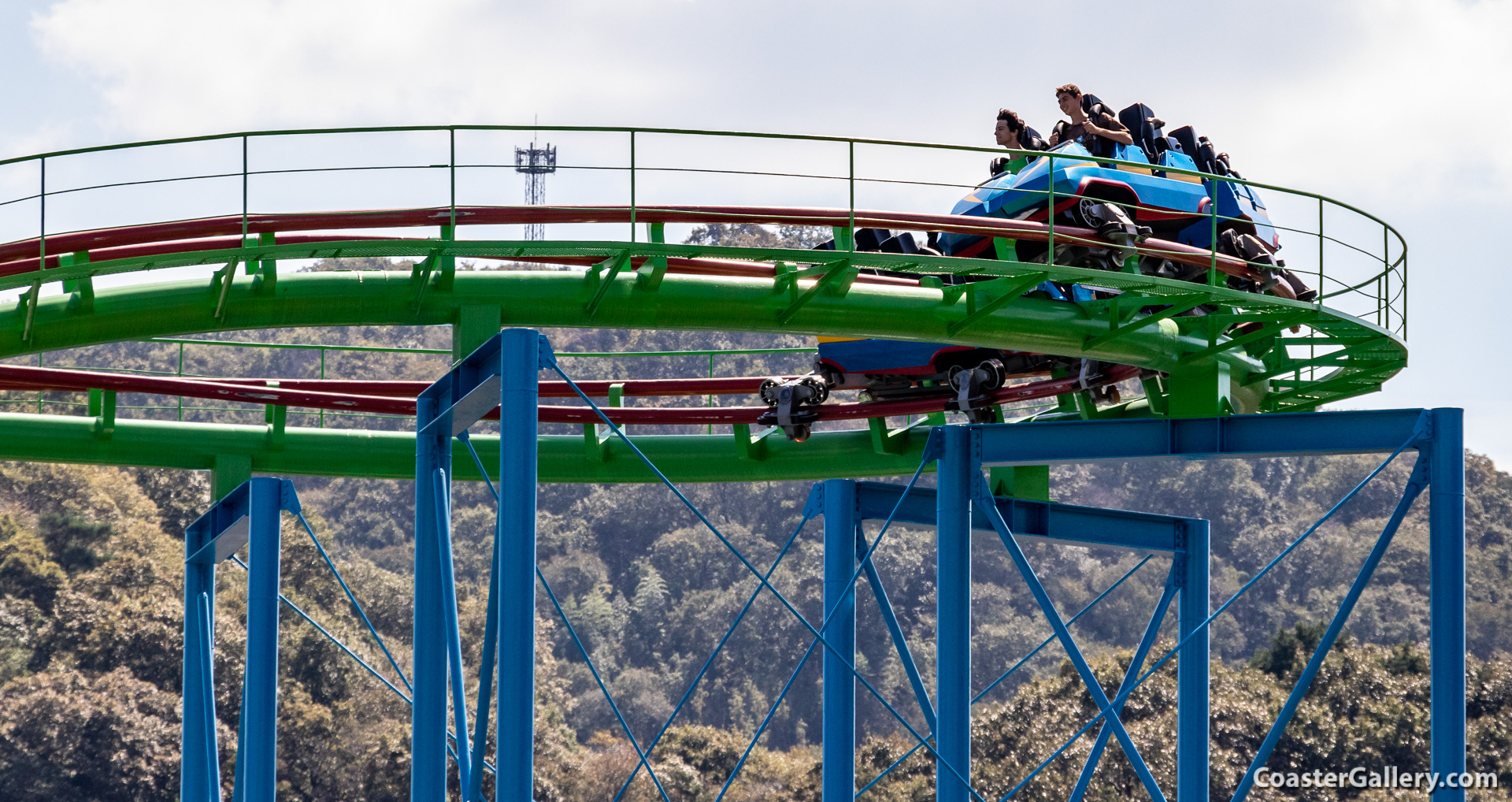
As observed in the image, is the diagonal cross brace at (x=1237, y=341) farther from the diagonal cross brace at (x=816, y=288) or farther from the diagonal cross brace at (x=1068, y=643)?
the diagonal cross brace at (x=816, y=288)

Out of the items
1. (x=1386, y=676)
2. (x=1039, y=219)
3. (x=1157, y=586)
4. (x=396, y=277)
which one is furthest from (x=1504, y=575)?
(x=396, y=277)

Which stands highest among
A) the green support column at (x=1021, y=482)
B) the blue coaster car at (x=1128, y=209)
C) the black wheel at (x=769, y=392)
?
the blue coaster car at (x=1128, y=209)

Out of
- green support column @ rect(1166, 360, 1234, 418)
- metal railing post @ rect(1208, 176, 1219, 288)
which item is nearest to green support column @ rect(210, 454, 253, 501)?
green support column @ rect(1166, 360, 1234, 418)

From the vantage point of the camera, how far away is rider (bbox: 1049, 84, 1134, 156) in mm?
12188

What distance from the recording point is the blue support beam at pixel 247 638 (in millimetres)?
10430

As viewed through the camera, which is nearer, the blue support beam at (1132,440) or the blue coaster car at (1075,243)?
the blue support beam at (1132,440)

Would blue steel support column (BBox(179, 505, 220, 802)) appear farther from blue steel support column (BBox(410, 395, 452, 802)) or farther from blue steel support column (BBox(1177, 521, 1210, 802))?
blue steel support column (BBox(1177, 521, 1210, 802))

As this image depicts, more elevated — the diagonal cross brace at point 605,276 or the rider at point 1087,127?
the rider at point 1087,127

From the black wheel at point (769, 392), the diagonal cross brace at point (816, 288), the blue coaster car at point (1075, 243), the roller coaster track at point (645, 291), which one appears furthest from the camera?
the black wheel at point (769, 392)

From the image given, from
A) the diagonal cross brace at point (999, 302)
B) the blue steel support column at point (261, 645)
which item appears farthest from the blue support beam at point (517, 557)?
the diagonal cross brace at point (999, 302)

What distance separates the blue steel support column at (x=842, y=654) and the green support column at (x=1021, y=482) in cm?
117

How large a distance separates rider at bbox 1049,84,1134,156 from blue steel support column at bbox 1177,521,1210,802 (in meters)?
2.83

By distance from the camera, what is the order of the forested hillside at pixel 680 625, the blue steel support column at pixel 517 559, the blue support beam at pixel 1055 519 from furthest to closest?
the forested hillside at pixel 680 625 → the blue support beam at pixel 1055 519 → the blue steel support column at pixel 517 559

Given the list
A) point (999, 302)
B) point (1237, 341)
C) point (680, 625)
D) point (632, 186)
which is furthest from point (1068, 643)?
point (680, 625)
